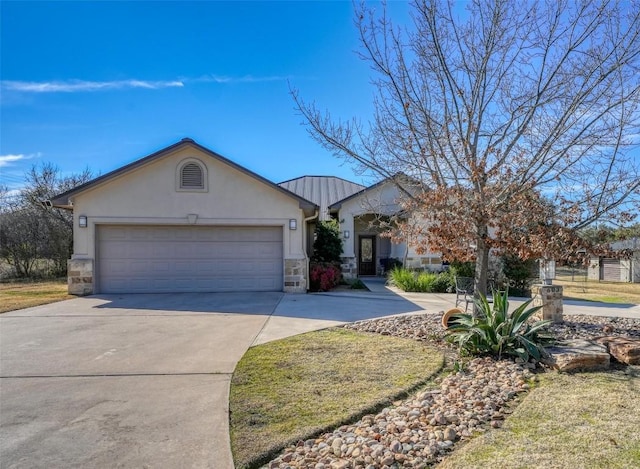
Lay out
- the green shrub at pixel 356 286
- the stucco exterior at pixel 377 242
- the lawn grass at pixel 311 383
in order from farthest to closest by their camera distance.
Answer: the stucco exterior at pixel 377 242
the green shrub at pixel 356 286
the lawn grass at pixel 311 383

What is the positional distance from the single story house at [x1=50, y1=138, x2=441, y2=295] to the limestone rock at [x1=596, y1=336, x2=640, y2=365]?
7.75 metres

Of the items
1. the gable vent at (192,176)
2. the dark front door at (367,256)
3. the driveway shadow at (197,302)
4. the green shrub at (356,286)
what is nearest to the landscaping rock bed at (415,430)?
the driveway shadow at (197,302)

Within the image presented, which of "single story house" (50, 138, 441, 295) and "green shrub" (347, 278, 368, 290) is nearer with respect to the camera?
"single story house" (50, 138, 441, 295)

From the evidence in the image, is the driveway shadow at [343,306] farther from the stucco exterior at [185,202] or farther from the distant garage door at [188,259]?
the distant garage door at [188,259]

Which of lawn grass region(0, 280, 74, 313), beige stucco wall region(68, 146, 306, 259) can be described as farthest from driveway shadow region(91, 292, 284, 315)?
beige stucco wall region(68, 146, 306, 259)

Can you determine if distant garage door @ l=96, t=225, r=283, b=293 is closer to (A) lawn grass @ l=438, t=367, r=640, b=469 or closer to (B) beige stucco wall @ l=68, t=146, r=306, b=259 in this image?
(B) beige stucco wall @ l=68, t=146, r=306, b=259

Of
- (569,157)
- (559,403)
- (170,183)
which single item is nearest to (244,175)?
(170,183)

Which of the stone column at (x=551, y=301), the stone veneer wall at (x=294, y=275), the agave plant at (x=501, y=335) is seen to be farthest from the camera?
the stone veneer wall at (x=294, y=275)

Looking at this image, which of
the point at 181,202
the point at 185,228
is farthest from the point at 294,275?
the point at 181,202

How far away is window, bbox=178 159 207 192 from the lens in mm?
13492

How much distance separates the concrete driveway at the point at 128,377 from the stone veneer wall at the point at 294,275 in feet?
9.41

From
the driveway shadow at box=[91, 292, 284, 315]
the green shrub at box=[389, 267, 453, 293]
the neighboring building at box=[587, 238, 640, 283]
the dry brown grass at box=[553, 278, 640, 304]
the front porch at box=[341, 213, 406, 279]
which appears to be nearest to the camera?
the driveway shadow at box=[91, 292, 284, 315]

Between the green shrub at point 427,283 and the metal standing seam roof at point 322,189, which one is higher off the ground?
the metal standing seam roof at point 322,189

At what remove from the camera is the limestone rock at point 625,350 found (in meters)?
5.58
